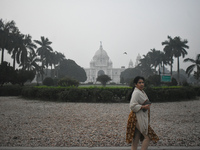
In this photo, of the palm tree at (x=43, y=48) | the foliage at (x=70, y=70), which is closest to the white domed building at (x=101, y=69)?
the foliage at (x=70, y=70)

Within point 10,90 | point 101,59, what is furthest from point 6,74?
point 101,59

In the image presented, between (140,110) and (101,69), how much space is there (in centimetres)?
9706

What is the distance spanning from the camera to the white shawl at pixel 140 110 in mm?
3088

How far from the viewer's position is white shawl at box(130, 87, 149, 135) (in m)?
3.09

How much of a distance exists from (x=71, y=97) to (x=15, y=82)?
1368cm

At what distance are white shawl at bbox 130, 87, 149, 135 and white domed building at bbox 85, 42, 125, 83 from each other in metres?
95.6

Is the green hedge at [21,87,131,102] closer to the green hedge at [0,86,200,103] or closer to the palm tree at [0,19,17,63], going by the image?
the green hedge at [0,86,200,103]

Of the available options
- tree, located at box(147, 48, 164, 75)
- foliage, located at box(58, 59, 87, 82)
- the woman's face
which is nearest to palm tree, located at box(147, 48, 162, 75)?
tree, located at box(147, 48, 164, 75)

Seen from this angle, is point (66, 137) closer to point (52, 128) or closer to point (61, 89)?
point (52, 128)

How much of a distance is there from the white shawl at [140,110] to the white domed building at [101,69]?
314 feet

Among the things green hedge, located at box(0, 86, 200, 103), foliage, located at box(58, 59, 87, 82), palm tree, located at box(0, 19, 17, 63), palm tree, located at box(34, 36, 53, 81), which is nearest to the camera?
green hedge, located at box(0, 86, 200, 103)

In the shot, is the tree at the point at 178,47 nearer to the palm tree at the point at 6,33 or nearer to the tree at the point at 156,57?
the tree at the point at 156,57

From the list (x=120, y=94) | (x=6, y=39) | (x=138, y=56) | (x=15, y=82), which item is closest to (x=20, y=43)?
(x=6, y=39)

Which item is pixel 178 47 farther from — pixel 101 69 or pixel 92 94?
pixel 101 69
